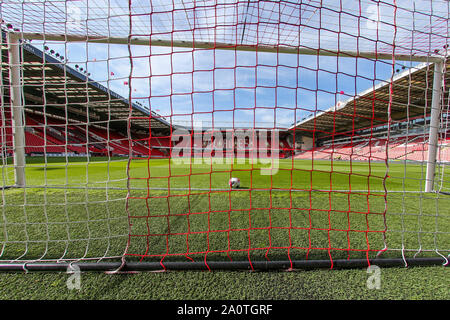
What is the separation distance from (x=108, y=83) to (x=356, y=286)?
→ 7.78 feet

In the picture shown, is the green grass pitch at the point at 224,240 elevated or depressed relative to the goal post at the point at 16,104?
depressed

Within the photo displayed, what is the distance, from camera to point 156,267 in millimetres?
1277

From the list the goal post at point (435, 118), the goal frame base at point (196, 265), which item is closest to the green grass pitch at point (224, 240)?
the goal frame base at point (196, 265)

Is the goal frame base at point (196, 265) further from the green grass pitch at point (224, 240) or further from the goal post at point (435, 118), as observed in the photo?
the goal post at point (435, 118)

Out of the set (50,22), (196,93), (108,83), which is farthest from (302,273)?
(50,22)

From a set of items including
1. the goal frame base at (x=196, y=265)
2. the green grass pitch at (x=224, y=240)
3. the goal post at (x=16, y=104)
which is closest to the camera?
the green grass pitch at (x=224, y=240)

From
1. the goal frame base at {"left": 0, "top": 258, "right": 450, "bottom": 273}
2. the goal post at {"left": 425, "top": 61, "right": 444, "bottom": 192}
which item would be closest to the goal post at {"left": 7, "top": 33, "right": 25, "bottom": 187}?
the goal frame base at {"left": 0, "top": 258, "right": 450, "bottom": 273}

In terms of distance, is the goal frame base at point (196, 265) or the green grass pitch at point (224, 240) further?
the goal frame base at point (196, 265)

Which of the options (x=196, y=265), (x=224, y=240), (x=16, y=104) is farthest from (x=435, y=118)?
(x=16, y=104)

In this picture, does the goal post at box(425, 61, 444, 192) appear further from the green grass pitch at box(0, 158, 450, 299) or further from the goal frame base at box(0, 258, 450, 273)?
the goal frame base at box(0, 258, 450, 273)

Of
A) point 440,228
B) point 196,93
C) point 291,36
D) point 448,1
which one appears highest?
point 448,1

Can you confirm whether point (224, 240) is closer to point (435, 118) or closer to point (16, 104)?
point (16, 104)

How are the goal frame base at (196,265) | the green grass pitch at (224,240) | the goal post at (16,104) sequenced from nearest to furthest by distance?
the green grass pitch at (224,240), the goal frame base at (196,265), the goal post at (16,104)
